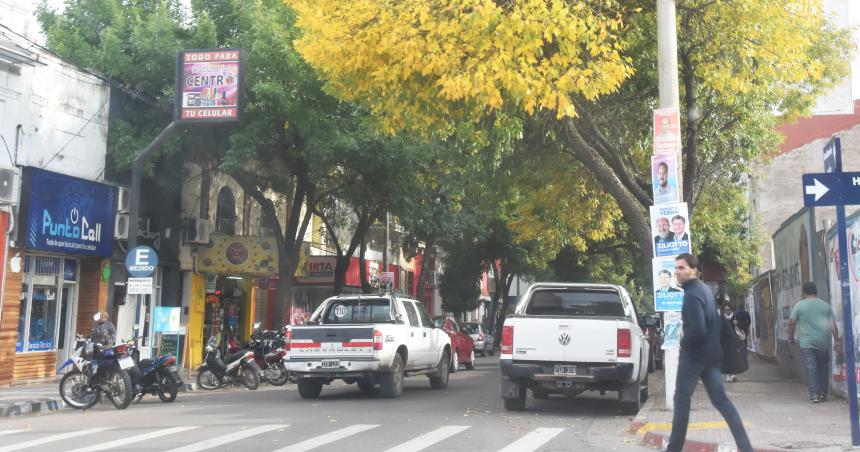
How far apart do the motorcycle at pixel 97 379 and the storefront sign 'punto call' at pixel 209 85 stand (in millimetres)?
5698

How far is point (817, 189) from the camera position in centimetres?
854

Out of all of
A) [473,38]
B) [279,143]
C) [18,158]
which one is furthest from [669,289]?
[18,158]

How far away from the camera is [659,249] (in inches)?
489

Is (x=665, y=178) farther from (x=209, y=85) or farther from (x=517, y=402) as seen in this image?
(x=209, y=85)

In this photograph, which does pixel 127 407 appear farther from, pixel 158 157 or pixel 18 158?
pixel 158 157

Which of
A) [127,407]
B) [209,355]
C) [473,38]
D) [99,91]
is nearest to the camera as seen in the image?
[473,38]

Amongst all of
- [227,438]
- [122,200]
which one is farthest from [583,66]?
[122,200]

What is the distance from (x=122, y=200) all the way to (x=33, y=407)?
7.97 meters

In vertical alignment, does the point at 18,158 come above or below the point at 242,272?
above

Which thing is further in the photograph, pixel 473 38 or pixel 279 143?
pixel 279 143

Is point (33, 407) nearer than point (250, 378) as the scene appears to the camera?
Yes

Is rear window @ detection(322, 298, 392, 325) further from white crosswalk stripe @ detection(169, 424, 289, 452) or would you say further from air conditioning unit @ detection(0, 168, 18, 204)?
air conditioning unit @ detection(0, 168, 18, 204)

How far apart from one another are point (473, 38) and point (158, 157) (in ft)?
41.6

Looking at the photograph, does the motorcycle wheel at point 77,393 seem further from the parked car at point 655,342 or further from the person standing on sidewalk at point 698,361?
the parked car at point 655,342
